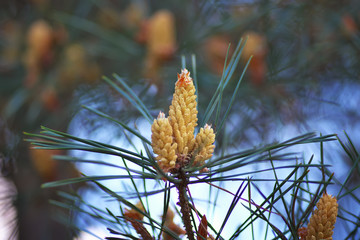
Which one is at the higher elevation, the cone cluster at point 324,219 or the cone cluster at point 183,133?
the cone cluster at point 183,133

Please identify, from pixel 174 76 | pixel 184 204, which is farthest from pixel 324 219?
pixel 174 76

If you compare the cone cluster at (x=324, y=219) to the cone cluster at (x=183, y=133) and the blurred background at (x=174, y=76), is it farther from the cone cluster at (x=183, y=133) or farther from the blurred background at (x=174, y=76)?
the blurred background at (x=174, y=76)

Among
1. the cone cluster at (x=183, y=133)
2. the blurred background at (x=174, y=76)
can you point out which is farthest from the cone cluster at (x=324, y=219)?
the blurred background at (x=174, y=76)

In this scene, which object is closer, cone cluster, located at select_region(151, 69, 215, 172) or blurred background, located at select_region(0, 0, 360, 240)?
cone cluster, located at select_region(151, 69, 215, 172)

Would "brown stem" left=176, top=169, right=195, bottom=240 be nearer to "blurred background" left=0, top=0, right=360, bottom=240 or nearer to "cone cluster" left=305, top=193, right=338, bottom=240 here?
"cone cluster" left=305, top=193, right=338, bottom=240

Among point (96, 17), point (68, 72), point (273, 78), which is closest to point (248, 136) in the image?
point (273, 78)

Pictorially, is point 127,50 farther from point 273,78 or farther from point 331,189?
point 331,189

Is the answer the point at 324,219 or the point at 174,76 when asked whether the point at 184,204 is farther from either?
the point at 174,76

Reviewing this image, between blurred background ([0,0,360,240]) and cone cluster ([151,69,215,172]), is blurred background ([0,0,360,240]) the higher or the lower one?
the higher one

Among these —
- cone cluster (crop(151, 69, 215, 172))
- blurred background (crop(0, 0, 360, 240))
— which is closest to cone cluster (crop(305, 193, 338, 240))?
cone cluster (crop(151, 69, 215, 172))
